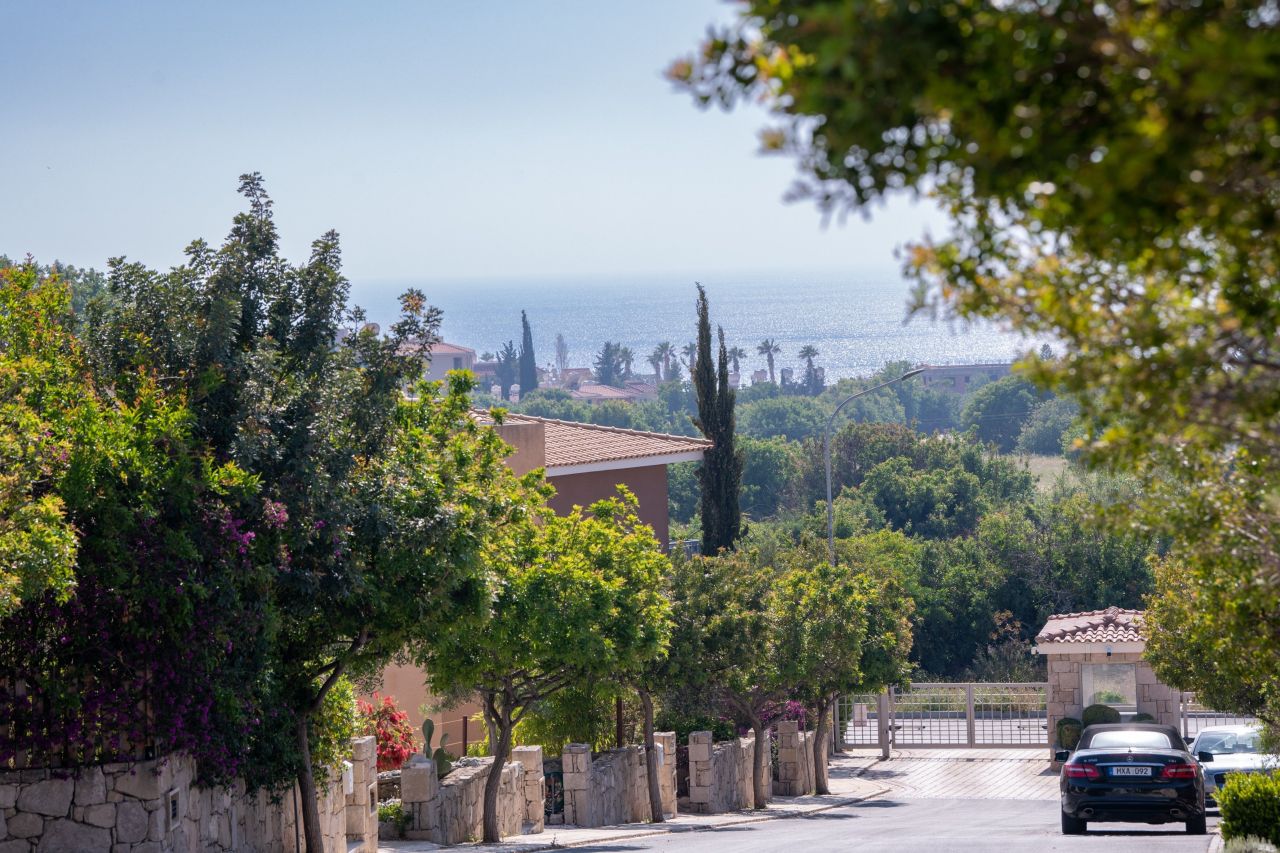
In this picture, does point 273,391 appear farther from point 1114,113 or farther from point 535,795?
point 1114,113

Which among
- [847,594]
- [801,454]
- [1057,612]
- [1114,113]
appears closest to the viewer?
[1114,113]

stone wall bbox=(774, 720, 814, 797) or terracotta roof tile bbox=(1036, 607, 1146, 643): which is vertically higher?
terracotta roof tile bbox=(1036, 607, 1146, 643)

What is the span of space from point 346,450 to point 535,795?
812 cm

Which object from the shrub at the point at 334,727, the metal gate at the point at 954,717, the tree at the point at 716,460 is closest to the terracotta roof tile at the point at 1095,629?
the metal gate at the point at 954,717

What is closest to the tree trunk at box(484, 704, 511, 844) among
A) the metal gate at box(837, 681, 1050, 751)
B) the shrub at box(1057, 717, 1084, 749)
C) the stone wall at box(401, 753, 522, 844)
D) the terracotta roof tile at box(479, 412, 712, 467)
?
the stone wall at box(401, 753, 522, 844)

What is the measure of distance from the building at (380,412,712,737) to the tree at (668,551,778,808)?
475 centimetres

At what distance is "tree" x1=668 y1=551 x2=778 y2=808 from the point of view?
23766 mm

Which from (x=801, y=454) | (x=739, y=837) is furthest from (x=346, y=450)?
(x=801, y=454)

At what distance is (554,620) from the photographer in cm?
1844

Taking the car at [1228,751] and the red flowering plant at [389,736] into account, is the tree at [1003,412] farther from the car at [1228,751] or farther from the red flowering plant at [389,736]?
the red flowering plant at [389,736]

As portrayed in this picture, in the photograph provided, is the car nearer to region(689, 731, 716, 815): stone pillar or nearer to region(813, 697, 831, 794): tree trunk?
region(689, 731, 716, 815): stone pillar

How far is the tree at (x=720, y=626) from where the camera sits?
23.8 metres

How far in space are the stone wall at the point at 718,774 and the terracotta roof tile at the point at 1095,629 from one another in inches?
359

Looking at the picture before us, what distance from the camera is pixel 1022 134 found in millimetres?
3951
